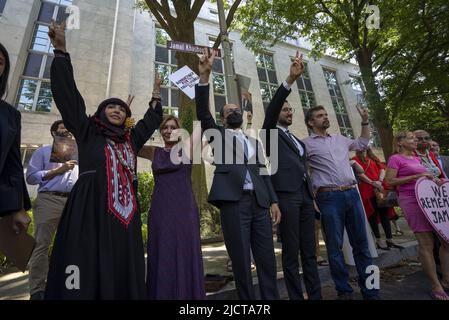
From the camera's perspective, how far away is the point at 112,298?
192cm

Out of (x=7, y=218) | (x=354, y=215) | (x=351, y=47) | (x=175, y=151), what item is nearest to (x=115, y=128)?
(x=175, y=151)

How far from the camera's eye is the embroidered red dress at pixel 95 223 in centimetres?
189

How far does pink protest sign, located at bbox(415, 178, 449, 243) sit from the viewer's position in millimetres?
3285

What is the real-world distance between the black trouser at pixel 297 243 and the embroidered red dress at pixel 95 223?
1469 millimetres

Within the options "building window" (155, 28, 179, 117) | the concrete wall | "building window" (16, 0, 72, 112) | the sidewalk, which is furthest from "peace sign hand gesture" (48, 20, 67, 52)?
"building window" (155, 28, 179, 117)

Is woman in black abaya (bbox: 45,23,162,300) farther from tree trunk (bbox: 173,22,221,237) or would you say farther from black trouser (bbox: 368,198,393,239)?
tree trunk (bbox: 173,22,221,237)

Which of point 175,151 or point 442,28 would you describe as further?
point 442,28

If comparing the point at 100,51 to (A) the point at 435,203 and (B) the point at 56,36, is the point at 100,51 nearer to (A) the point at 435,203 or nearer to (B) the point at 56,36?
(B) the point at 56,36

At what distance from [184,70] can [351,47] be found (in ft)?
35.8

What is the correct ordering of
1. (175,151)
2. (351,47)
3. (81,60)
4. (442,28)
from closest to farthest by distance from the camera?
(175,151) < (442,28) < (351,47) < (81,60)

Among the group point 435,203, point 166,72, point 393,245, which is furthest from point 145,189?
point 435,203

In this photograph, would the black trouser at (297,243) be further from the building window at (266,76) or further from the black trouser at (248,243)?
the building window at (266,76)

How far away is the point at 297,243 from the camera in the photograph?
2.82m
